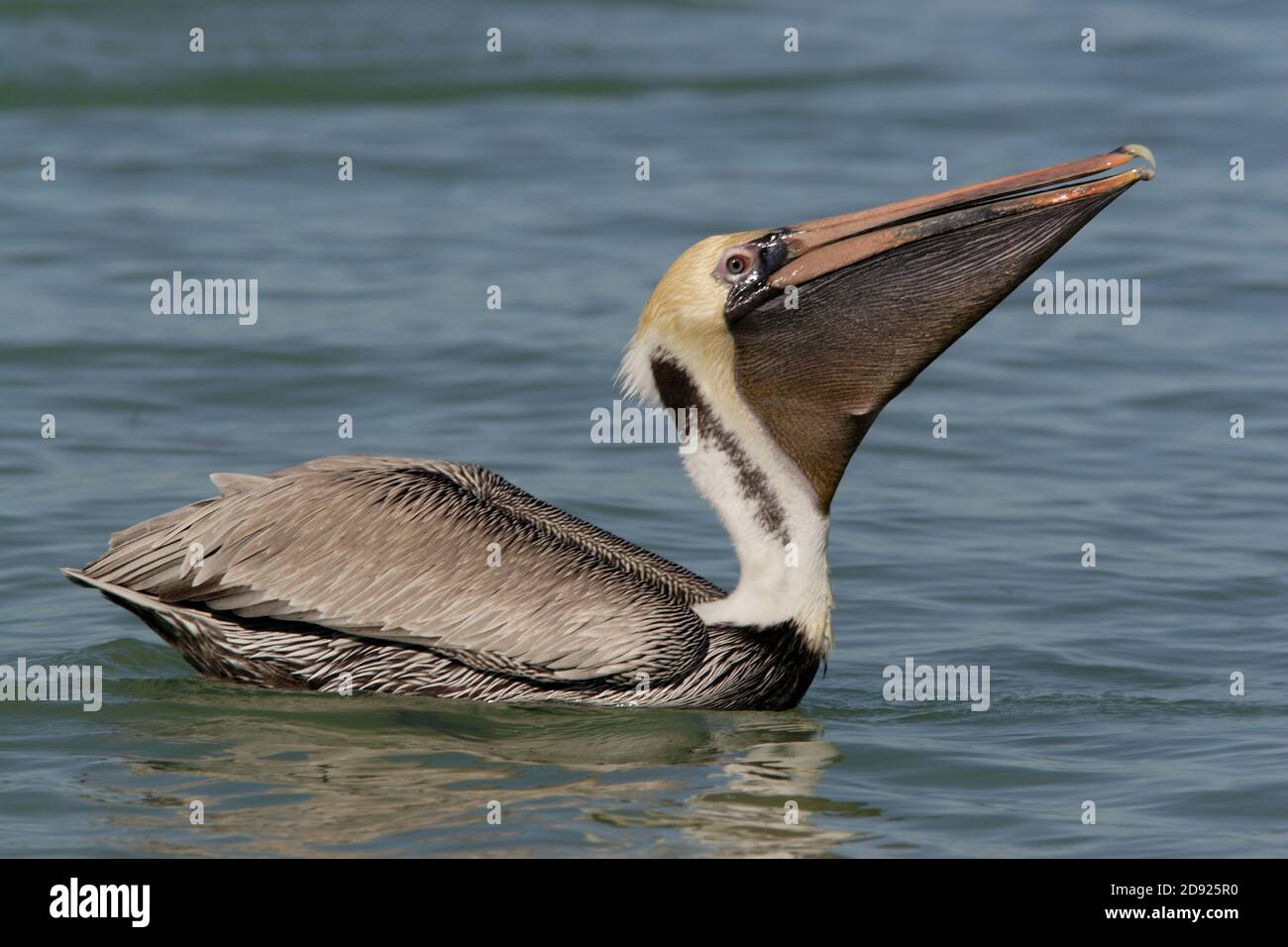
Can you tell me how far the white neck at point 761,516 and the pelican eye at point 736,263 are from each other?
0.34m

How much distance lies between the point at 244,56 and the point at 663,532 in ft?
29.6

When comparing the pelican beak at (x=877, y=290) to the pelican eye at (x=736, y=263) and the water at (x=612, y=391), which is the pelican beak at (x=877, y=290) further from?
the water at (x=612, y=391)

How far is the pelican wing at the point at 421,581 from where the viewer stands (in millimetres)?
6211

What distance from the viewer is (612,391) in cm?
1024

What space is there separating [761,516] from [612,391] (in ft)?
13.0

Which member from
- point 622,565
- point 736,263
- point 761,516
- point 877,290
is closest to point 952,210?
point 877,290

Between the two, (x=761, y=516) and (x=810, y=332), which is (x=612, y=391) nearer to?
(x=761, y=516)

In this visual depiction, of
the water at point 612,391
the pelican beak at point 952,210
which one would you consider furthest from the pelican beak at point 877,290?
the water at point 612,391

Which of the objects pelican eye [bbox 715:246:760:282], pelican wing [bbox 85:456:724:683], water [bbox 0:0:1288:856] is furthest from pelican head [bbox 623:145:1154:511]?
water [bbox 0:0:1288:856]

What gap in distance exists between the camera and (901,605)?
7.82 metres

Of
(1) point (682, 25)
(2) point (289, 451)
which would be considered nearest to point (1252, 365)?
(2) point (289, 451)

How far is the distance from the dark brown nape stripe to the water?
2.07ft

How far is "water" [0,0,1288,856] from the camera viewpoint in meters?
5.74
